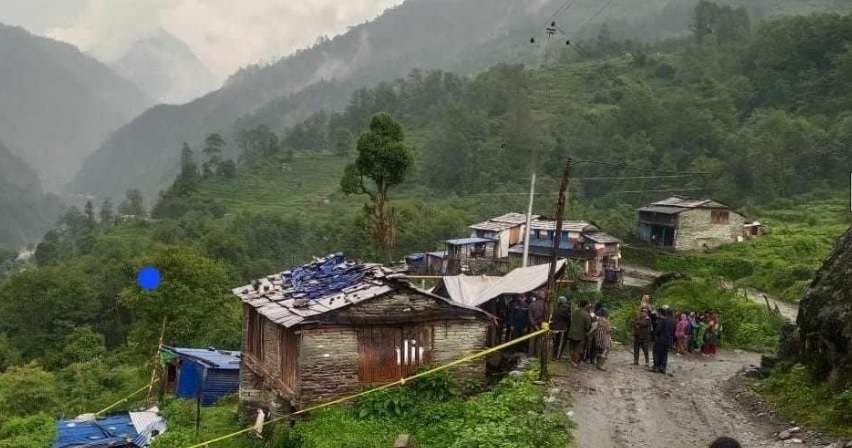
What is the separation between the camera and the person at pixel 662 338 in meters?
16.9

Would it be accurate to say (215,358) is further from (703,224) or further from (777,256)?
(703,224)

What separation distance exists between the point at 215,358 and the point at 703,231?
3402cm

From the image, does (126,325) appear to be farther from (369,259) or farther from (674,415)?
(674,415)

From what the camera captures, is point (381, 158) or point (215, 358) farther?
point (381, 158)

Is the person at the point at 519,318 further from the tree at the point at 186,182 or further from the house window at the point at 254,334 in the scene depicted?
the tree at the point at 186,182

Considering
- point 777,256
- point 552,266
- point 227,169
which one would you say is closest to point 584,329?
point 552,266

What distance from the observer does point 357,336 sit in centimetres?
1622

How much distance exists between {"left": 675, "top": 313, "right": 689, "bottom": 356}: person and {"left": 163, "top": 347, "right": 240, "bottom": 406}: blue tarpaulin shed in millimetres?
16231

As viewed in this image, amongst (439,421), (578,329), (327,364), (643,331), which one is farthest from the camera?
(643,331)

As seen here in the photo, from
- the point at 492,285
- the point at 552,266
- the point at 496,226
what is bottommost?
the point at 496,226

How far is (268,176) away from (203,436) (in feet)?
296

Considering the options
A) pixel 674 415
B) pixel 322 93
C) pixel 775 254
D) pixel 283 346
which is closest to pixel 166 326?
pixel 283 346

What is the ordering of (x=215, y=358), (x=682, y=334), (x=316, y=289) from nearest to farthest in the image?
1. (x=316, y=289)
2. (x=682, y=334)
3. (x=215, y=358)

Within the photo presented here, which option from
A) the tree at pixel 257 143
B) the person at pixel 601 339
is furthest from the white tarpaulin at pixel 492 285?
the tree at pixel 257 143
